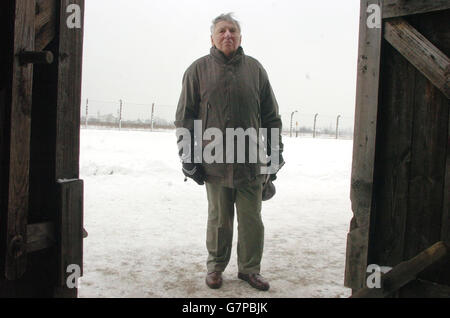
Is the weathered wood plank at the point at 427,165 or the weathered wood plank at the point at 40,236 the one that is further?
the weathered wood plank at the point at 427,165

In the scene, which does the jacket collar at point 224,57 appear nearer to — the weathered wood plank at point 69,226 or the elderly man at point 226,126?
the elderly man at point 226,126

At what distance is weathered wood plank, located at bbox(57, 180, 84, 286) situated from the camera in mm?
2174

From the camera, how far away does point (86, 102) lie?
77.1ft

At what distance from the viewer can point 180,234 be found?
4629mm

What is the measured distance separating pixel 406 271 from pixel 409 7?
4.66 feet

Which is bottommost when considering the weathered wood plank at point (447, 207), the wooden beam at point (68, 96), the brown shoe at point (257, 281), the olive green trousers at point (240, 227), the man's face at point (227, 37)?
the brown shoe at point (257, 281)

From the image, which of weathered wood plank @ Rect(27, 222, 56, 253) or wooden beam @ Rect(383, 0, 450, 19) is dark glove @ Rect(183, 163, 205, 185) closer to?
weathered wood plank @ Rect(27, 222, 56, 253)

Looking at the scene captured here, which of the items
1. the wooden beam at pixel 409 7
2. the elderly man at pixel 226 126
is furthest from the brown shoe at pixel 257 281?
the wooden beam at pixel 409 7

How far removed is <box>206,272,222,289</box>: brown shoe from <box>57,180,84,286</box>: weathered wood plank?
1.13m

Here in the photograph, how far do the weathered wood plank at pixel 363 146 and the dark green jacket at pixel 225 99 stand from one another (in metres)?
0.94

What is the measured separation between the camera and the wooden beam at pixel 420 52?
83.1 inches

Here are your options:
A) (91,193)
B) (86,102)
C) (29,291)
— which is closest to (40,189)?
(29,291)

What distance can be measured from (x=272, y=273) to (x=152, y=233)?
1.69 metres

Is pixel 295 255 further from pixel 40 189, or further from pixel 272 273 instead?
pixel 40 189
